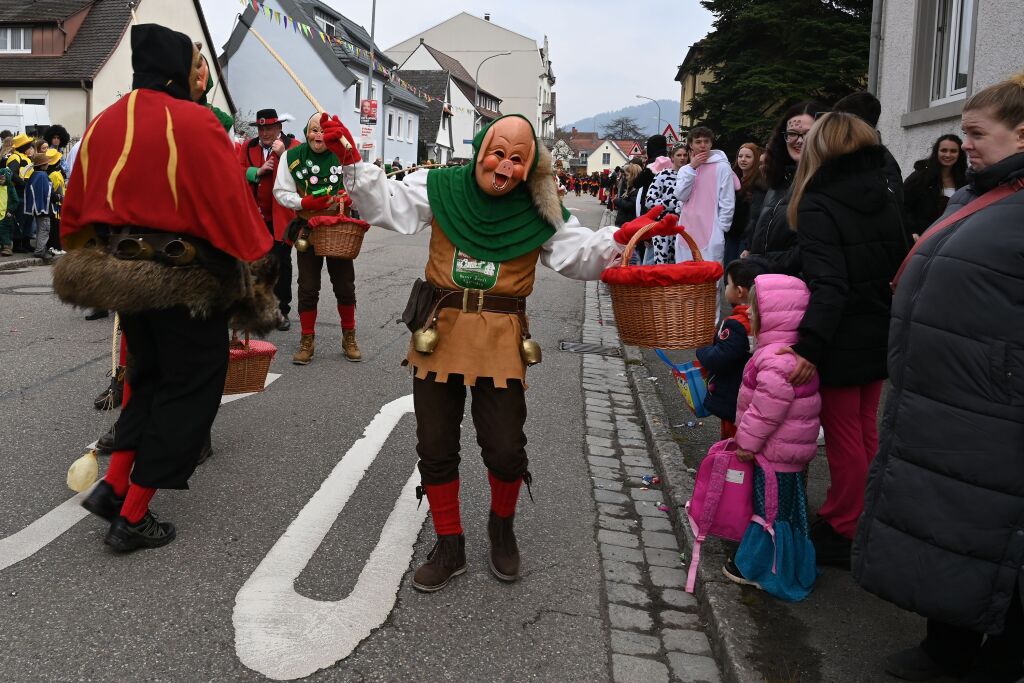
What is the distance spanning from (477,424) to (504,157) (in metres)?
1.10

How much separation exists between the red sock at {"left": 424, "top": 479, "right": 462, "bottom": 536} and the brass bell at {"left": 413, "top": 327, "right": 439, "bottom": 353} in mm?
598

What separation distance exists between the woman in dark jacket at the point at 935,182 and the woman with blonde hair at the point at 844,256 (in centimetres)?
359

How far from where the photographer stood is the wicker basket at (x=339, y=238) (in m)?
7.02

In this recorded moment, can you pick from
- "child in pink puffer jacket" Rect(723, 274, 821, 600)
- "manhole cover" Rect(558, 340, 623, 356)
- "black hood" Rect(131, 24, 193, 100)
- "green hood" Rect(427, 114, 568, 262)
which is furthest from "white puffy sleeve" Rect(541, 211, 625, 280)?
"manhole cover" Rect(558, 340, 623, 356)

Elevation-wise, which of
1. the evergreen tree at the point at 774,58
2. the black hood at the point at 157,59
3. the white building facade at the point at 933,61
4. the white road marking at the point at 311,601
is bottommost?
the white road marking at the point at 311,601

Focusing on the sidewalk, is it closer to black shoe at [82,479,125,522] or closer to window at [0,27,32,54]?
black shoe at [82,479,125,522]

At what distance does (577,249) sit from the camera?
3.82 metres

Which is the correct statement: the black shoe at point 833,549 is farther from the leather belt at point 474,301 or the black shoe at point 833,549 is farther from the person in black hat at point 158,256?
the person in black hat at point 158,256

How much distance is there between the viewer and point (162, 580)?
3686mm

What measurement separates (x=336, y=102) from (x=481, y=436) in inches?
1833

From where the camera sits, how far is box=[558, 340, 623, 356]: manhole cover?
934 cm

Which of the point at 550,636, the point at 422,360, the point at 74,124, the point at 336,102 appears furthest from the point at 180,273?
the point at 336,102

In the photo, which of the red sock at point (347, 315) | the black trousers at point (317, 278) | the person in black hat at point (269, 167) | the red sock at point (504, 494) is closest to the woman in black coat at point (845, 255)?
the red sock at point (504, 494)

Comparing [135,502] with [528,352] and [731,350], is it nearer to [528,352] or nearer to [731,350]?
[528,352]
